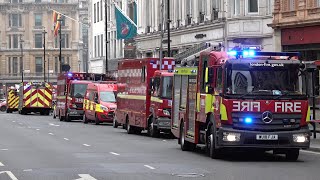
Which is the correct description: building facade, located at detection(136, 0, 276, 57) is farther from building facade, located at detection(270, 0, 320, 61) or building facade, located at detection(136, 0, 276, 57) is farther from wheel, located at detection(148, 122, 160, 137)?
wheel, located at detection(148, 122, 160, 137)

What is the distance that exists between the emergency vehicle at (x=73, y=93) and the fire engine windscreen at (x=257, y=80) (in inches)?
1218

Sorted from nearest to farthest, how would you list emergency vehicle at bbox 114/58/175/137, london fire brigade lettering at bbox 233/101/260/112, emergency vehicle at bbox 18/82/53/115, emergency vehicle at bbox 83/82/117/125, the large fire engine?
london fire brigade lettering at bbox 233/101/260/112 < the large fire engine < emergency vehicle at bbox 114/58/175/137 < emergency vehicle at bbox 83/82/117/125 < emergency vehicle at bbox 18/82/53/115

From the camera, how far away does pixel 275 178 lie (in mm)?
16672

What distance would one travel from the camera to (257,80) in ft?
67.8

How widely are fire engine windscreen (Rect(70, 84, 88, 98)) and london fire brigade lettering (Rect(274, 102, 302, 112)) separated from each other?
32.2 m

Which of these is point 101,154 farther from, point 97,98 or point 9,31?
point 9,31

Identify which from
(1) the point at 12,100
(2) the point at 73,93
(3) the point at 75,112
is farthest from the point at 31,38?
(2) the point at 73,93

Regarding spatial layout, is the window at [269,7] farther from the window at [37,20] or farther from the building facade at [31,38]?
the window at [37,20]

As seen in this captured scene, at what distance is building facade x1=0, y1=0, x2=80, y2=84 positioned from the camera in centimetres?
13912

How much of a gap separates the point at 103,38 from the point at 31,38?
198ft

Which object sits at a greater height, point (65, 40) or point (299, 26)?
point (65, 40)

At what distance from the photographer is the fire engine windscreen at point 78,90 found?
2047 inches

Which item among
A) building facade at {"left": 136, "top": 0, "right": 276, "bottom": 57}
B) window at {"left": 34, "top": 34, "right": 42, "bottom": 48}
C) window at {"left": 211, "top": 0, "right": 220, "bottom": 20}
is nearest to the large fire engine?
building facade at {"left": 136, "top": 0, "right": 276, "bottom": 57}

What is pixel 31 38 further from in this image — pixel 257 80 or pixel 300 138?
pixel 300 138
